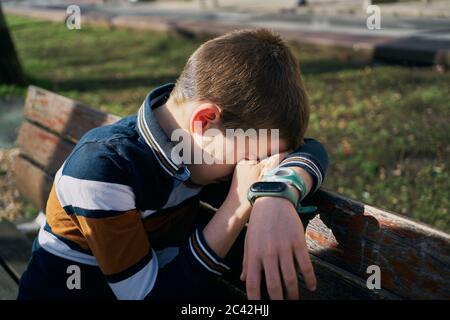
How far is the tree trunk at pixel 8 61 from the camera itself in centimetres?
714

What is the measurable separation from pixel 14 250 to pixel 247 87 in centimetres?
160

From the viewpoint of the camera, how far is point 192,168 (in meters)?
1.70

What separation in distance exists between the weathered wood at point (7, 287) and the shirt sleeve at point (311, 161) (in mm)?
1255

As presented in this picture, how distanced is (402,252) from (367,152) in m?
3.01

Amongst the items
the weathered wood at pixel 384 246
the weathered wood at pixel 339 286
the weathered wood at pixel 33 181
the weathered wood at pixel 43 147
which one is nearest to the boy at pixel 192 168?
the weathered wood at pixel 384 246

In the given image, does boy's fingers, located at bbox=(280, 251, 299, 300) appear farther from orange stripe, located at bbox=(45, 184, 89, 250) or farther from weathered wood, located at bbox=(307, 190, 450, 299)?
orange stripe, located at bbox=(45, 184, 89, 250)

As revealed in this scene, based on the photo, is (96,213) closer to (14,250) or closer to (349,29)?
(14,250)

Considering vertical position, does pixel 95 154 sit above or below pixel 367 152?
above

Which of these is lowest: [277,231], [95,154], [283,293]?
[283,293]

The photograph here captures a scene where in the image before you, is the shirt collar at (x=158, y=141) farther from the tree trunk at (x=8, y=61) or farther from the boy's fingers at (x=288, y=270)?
the tree trunk at (x=8, y=61)

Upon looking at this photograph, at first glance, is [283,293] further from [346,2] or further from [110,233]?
[346,2]

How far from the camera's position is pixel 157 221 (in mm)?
1761

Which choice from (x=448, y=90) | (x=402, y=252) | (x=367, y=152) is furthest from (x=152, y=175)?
(x=448, y=90)

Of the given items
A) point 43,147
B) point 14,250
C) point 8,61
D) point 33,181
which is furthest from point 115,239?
point 8,61
